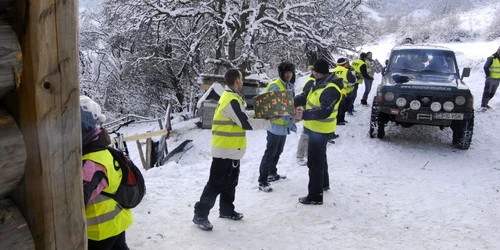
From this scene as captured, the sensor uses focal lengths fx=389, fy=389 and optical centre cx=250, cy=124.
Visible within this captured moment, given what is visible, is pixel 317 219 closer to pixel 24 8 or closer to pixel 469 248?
pixel 469 248

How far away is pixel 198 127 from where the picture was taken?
11.5 m

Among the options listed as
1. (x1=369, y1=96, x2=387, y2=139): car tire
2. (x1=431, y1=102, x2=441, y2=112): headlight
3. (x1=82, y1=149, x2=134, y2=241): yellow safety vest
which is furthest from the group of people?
(x1=431, y1=102, x2=441, y2=112): headlight

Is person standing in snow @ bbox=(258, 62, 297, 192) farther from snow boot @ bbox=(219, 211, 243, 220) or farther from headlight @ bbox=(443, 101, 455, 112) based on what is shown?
headlight @ bbox=(443, 101, 455, 112)

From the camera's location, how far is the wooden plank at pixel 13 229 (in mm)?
1565

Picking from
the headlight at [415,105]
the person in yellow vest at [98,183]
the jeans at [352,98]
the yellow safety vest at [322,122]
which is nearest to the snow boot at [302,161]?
the yellow safety vest at [322,122]

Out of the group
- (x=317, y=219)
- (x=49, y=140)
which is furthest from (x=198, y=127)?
(x=49, y=140)

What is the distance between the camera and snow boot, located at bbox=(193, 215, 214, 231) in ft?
13.7

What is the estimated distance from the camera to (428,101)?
7.23m

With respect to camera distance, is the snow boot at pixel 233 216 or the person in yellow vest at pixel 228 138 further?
the snow boot at pixel 233 216

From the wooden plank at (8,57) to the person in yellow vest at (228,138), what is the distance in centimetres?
253

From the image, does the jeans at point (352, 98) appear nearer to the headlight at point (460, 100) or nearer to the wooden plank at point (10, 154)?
the headlight at point (460, 100)

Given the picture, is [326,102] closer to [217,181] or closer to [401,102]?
[217,181]

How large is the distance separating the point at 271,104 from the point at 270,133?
139 cm

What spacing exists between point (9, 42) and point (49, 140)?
0.42m
